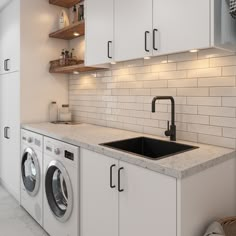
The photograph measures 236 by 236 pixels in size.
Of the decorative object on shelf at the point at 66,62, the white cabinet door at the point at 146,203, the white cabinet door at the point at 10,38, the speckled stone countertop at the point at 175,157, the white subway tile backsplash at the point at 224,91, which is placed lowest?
the white cabinet door at the point at 146,203

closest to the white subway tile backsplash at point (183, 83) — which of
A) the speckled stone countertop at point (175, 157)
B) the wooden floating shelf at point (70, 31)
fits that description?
the speckled stone countertop at point (175, 157)

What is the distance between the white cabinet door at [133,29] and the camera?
5.82 ft

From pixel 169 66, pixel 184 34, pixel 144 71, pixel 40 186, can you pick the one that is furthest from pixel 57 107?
pixel 184 34

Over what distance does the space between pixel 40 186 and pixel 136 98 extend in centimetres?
126

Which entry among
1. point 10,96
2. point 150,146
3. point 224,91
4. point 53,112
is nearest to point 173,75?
point 224,91

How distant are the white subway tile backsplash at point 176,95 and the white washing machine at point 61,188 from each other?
0.70 metres

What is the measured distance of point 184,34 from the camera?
155 cm

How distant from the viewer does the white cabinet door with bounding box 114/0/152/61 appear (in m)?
1.77

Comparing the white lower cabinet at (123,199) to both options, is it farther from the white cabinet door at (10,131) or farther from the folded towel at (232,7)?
the white cabinet door at (10,131)

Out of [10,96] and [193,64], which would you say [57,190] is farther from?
[193,64]

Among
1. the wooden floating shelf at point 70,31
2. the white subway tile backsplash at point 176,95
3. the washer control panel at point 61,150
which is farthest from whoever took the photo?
the wooden floating shelf at point 70,31

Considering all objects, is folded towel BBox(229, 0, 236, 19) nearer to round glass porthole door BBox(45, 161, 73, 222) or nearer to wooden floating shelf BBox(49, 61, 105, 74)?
wooden floating shelf BBox(49, 61, 105, 74)

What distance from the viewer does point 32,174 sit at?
2.71m

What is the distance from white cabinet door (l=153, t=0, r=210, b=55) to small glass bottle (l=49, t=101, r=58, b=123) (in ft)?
5.94
